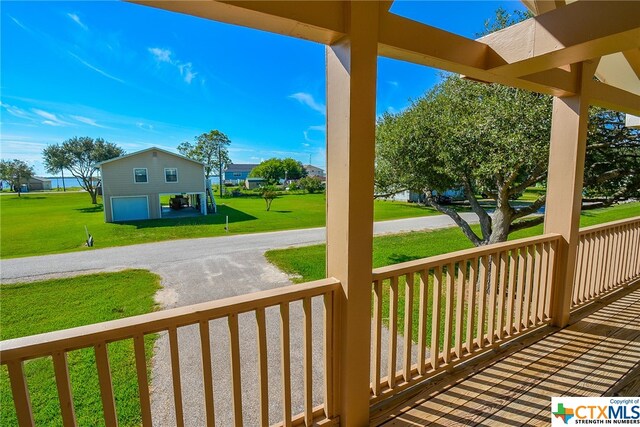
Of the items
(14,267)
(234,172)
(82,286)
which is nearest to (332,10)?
(234,172)

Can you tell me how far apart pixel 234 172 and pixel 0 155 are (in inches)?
62.9

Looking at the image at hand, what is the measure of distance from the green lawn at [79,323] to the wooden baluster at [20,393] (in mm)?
1947

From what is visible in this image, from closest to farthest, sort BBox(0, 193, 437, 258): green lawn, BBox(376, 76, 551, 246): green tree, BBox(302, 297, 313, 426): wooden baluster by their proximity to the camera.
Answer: BBox(302, 297, 313, 426): wooden baluster
BBox(0, 193, 437, 258): green lawn
BBox(376, 76, 551, 246): green tree

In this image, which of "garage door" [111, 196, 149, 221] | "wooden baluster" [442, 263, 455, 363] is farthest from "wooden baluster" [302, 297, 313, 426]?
"garage door" [111, 196, 149, 221]

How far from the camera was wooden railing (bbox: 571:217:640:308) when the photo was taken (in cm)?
298

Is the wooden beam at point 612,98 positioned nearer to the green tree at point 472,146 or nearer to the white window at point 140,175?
the green tree at point 472,146

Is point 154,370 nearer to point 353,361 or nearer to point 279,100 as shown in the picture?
point 353,361

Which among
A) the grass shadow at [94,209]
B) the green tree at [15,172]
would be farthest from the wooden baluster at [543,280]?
the grass shadow at [94,209]

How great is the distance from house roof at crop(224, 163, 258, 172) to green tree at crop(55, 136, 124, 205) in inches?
37.5

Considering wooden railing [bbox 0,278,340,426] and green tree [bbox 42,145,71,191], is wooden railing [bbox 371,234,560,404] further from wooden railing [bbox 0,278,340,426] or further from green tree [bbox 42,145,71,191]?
green tree [bbox 42,145,71,191]

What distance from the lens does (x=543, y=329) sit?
103 inches

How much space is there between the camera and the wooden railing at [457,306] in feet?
5.90

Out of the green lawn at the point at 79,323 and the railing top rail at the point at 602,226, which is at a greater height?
the railing top rail at the point at 602,226

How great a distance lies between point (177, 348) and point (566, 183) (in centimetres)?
303
